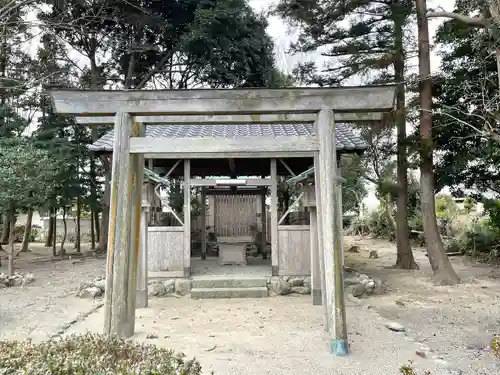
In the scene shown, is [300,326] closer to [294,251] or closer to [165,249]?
[294,251]

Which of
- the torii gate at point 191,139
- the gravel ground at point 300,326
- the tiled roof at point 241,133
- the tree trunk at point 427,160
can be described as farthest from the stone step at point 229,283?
the tree trunk at point 427,160

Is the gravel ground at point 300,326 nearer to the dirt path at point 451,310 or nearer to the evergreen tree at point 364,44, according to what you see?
the dirt path at point 451,310

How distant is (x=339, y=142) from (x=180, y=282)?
4395 millimetres

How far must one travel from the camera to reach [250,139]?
4.76m

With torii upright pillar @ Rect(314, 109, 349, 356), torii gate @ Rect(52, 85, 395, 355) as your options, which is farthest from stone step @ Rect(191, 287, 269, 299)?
torii upright pillar @ Rect(314, 109, 349, 356)

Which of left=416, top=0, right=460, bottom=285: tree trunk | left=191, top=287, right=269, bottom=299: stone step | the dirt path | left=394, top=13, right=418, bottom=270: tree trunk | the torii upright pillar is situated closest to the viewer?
the torii upright pillar

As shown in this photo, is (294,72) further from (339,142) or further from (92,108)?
(92,108)

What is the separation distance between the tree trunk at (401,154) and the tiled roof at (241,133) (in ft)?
4.13

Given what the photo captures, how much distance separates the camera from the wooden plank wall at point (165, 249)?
8773 mm

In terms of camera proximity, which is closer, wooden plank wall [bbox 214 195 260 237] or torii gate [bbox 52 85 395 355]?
torii gate [bbox 52 85 395 355]

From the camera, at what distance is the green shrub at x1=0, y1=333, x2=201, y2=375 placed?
2184mm

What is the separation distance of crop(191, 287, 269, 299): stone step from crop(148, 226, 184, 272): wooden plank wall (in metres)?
0.90

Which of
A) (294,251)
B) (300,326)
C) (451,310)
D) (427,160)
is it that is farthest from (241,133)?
(451,310)

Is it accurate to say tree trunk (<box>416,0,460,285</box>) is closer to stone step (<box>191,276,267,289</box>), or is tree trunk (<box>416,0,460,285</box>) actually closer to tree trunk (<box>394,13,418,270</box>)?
tree trunk (<box>394,13,418,270</box>)
